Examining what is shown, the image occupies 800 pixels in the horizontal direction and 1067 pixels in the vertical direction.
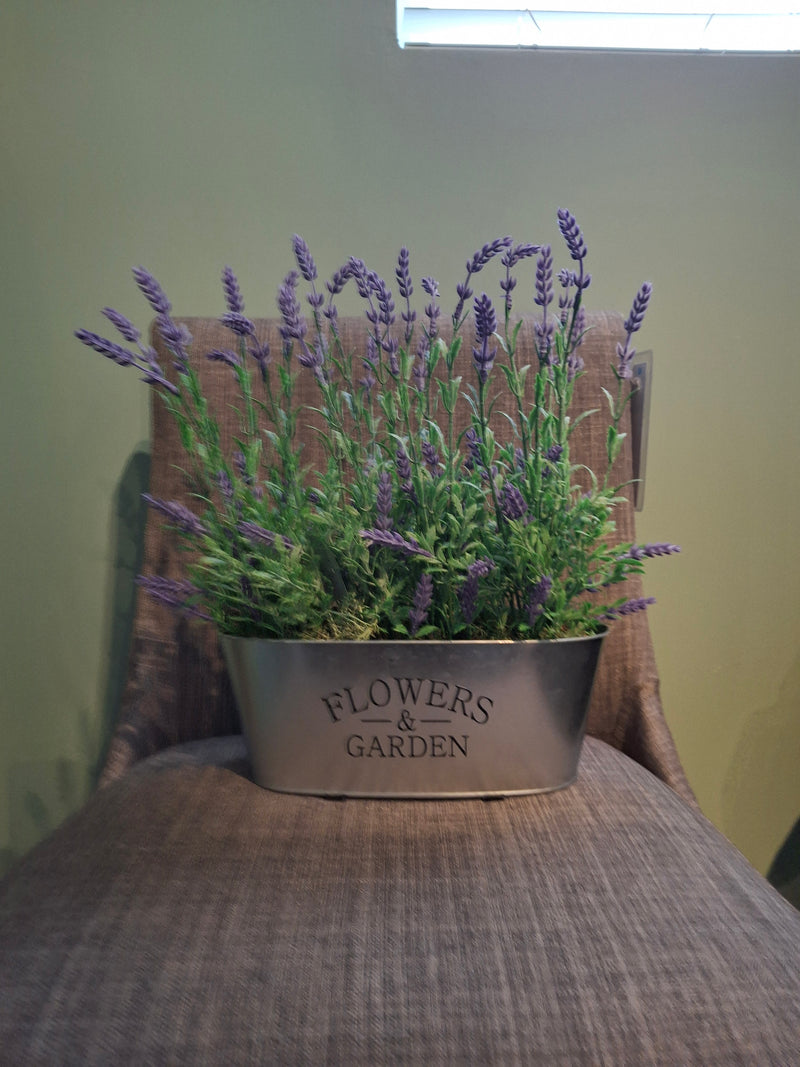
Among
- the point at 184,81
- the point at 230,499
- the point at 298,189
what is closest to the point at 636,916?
the point at 230,499

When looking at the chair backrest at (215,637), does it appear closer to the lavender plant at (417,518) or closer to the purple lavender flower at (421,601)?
the lavender plant at (417,518)

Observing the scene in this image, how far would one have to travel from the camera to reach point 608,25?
4.09ft

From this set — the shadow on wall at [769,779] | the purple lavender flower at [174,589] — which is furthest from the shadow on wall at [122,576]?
the shadow on wall at [769,779]

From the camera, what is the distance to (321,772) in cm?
67

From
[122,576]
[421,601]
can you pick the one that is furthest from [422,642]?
[122,576]

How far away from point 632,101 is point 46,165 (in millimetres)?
859

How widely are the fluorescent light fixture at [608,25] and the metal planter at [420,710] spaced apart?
987mm

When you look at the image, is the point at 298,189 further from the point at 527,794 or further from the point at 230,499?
the point at 527,794

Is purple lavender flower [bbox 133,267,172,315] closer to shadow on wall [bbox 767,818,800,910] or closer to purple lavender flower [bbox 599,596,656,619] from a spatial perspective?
purple lavender flower [bbox 599,596,656,619]

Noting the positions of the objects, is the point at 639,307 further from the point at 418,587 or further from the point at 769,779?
the point at 769,779

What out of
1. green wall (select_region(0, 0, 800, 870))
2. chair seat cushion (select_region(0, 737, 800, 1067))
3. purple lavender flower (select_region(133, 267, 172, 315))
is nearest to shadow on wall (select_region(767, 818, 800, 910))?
green wall (select_region(0, 0, 800, 870))

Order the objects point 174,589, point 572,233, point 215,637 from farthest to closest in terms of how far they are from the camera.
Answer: point 215,637
point 174,589
point 572,233

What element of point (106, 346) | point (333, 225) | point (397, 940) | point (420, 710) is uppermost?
point (333, 225)

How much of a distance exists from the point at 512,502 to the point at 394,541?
3.7 inches
